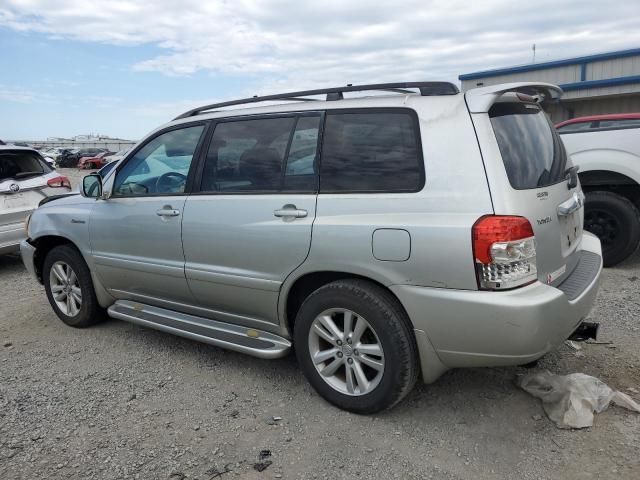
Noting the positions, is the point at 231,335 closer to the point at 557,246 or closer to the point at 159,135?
the point at 159,135

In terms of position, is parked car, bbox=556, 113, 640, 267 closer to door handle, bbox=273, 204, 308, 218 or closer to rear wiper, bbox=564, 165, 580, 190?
rear wiper, bbox=564, 165, 580, 190

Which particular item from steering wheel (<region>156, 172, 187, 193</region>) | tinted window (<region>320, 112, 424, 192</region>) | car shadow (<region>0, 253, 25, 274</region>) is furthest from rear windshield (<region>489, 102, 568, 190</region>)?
car shadow (<region>0, 253, 25, 274</region>)

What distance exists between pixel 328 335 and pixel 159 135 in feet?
6.96

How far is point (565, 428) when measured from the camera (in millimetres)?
2916

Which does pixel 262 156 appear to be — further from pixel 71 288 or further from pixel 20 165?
pixel 20 165

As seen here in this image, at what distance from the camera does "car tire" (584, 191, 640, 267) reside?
19.4 ft

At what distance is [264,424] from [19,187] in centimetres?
574

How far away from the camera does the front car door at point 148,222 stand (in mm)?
3805

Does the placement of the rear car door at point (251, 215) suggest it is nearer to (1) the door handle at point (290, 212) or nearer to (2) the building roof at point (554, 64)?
(1) the door handle at point (290, 212)

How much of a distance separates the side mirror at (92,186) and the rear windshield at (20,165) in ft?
11.8

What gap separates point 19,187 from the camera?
714cm

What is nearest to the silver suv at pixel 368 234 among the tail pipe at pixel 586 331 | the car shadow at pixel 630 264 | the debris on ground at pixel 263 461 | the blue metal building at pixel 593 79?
the tail pipe at pixel 586 331

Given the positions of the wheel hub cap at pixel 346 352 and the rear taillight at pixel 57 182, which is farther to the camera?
the rear taillight at pixel 57 182

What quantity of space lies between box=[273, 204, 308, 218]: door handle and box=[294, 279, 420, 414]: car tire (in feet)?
1.45
